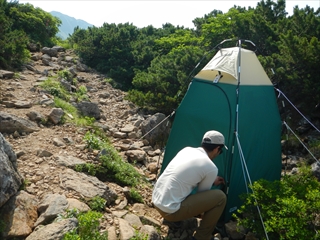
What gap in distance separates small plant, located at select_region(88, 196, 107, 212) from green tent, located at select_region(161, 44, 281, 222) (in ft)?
5.93

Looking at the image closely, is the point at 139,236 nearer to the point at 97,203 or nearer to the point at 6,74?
the point at 97,203

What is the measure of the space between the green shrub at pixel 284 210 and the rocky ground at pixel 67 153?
959 mm

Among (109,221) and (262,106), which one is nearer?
(109,221)

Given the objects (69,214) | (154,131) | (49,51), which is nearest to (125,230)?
(69,214)

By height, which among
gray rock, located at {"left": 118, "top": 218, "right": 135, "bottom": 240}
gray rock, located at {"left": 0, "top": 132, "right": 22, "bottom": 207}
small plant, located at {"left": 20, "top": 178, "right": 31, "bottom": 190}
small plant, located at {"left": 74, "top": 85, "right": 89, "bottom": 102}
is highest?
small plant, located at {"left": 74, "top": 85, "right": 89, "bottom": 102}

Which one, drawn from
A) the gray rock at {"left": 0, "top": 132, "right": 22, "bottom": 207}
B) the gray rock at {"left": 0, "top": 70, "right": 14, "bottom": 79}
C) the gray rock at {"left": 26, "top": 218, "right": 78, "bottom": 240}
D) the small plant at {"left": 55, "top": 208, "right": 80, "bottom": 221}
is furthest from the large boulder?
the gray rock at {"left": 26, "top": 218, "right": 78, "bottom": 240}

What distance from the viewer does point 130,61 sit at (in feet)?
48.4

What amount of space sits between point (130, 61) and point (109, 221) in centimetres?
1175

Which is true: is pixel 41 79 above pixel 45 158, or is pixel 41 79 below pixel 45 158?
above

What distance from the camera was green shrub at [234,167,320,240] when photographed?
10.9ft

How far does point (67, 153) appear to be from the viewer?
5.27 metres

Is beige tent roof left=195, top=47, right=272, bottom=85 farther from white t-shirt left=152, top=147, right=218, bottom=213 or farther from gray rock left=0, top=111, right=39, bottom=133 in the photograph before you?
gray rock left=0, top=111, right=39, bottom=133

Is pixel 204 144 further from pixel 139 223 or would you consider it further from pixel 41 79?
pixel 41 79

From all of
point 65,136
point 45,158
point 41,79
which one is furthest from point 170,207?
point 41,79
